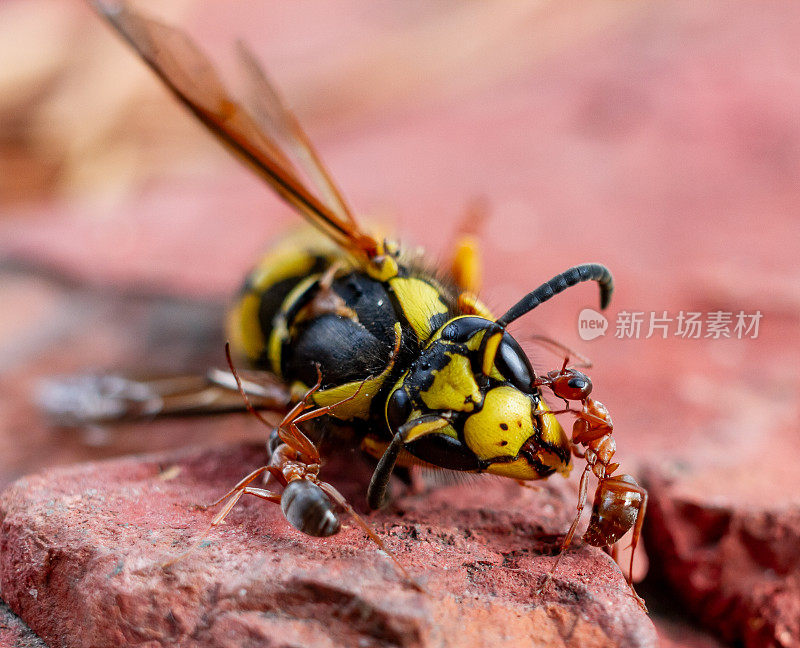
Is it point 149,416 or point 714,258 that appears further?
point 714,258

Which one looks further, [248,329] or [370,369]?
[248,329]

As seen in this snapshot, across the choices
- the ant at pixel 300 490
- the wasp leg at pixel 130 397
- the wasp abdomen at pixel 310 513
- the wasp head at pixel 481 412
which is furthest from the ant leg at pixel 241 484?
the wasp leg at pixel 130 397

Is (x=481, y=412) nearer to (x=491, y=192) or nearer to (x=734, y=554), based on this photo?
(x=734, y=554)

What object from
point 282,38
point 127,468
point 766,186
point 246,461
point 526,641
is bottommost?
point 766,186

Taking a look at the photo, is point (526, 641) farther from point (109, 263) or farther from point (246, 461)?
point (109, 263)

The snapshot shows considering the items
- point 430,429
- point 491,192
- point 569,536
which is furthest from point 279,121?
point 491,192

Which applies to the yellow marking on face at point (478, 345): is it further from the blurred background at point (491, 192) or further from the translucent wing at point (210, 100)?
the translucent wing at point (210, 100)

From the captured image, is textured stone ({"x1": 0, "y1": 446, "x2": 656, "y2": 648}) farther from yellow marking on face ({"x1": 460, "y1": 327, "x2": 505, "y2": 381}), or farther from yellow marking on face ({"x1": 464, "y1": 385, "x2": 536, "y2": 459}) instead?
yellow marking on face ({"x1": 460, "y1": 327, "x2": 505, "y2": 381})

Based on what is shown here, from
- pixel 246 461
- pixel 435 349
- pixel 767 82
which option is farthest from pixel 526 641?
pixel 767 82
